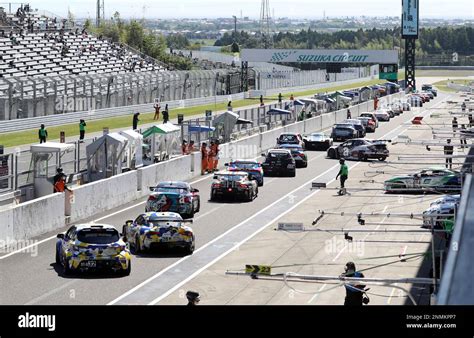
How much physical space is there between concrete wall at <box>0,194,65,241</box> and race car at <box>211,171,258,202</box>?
8.64 m

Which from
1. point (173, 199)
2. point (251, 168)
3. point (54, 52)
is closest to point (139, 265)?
point (173, 199)

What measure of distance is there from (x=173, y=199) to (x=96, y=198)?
2.74m

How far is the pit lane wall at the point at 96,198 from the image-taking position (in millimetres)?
31156

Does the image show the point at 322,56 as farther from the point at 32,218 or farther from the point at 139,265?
the point at 139,265

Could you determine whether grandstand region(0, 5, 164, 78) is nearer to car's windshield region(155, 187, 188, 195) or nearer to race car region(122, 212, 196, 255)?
car's windshield region(155, 187, 188, 195)

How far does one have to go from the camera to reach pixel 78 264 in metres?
26.4

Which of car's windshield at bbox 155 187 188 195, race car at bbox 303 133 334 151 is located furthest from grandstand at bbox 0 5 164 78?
car's windshield at bbox 155 187 188 195

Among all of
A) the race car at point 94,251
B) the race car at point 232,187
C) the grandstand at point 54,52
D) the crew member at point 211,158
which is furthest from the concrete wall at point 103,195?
the grandstand at point 54,52

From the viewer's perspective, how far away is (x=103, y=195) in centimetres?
3831

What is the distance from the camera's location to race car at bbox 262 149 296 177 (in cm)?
5144
